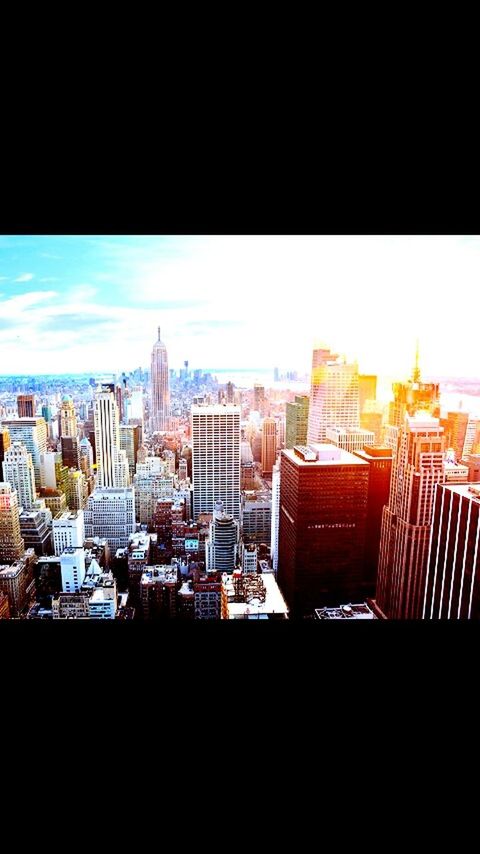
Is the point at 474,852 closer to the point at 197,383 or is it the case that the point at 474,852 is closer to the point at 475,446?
the point at 475,446

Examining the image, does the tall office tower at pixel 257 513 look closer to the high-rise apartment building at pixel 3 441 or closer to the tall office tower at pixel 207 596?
the tall office tower at pixel 207 596

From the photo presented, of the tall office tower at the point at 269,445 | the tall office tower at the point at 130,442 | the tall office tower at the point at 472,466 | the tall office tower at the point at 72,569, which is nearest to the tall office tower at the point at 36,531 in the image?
the tall office tower at the point at 72,569

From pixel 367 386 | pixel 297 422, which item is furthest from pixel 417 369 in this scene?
pixel 297 422

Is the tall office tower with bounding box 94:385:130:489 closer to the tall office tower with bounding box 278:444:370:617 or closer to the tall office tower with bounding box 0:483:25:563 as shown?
the tall office tower with bounding box 0:483:25:563

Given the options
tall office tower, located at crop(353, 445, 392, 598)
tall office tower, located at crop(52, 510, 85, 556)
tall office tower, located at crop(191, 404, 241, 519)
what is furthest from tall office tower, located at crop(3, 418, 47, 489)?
tall office tower, located at crop(353, 445, 392, 598)

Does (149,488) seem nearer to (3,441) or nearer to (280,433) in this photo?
(280,433)
